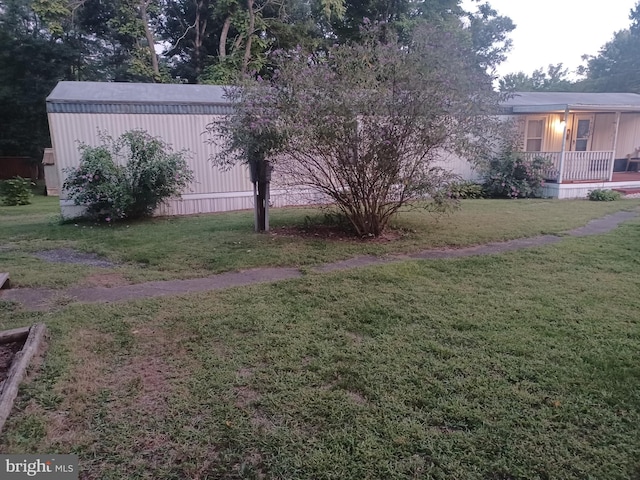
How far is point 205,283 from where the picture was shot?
4918 mm

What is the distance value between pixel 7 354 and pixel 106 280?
6.18ft

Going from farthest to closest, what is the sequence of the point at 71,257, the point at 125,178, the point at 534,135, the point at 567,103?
the point at 534,135
the point at 567,103
the point at 125,178
the point at 71,257

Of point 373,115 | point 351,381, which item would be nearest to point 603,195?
point 373,115

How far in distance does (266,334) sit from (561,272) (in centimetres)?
357

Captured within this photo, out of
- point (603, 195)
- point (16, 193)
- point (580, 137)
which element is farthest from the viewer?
point (580, 137)

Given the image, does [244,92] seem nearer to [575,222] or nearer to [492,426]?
[492,426]

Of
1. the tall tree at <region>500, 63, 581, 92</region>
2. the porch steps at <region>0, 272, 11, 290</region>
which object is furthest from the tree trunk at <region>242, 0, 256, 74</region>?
the tall tree at <region>500, 63, 581, 92</region>

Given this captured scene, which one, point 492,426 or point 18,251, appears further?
point 18,251

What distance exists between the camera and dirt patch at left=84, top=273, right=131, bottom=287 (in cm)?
487

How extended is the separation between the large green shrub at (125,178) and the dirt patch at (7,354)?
5.71 m

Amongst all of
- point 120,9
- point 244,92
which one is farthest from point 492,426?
point 120,9

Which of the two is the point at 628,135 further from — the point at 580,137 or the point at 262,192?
the point at 262,192

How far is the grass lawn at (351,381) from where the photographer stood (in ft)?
7.04

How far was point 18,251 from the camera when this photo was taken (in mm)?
6477
